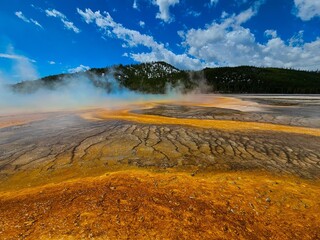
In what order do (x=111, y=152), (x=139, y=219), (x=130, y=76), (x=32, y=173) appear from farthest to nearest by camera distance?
(x=130, y=76) < (x=111, y=152) < (x=32, y=173) < (x=139, y=219)

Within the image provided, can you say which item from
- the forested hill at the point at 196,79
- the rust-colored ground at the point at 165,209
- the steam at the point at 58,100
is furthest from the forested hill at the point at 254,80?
the rust-colored ground at the point at 165,209

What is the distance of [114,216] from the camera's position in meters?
4.68

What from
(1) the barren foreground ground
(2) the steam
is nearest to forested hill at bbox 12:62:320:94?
(2) the steam

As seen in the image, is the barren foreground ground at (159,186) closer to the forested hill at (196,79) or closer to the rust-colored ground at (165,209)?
the rust-colored ground at (165,209)

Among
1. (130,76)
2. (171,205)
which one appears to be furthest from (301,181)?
(130,76)

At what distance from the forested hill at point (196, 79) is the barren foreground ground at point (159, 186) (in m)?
108

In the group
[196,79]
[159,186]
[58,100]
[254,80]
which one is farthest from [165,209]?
[254,80]

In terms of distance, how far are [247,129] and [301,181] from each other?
285 inches

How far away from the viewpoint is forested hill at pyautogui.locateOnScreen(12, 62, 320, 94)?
123 meters

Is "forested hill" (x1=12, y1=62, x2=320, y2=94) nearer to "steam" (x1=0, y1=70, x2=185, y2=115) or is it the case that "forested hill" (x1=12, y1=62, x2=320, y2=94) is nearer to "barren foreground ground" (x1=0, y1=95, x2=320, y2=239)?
"steam" (x1=0, y1=70, x2=185, y2=115)

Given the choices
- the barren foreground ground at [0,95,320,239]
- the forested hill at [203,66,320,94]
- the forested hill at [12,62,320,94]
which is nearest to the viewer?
the barren foreground ground at [0,95,320,239]

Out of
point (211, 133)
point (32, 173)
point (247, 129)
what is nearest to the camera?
point (32, 173)

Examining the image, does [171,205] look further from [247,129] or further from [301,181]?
[247,129]

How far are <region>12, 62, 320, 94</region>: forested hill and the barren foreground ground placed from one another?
108064 mm
